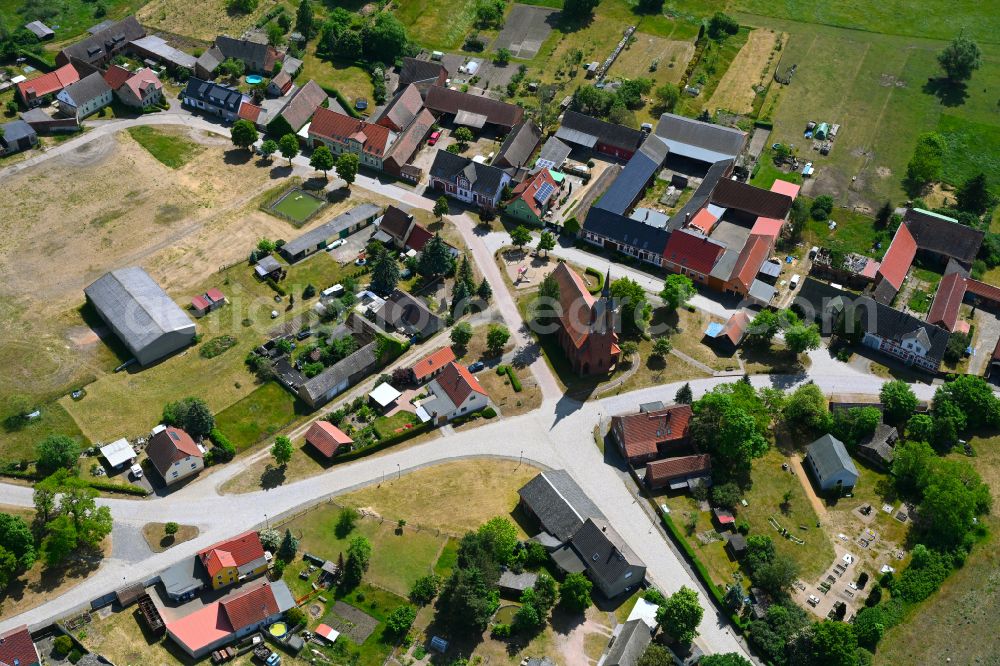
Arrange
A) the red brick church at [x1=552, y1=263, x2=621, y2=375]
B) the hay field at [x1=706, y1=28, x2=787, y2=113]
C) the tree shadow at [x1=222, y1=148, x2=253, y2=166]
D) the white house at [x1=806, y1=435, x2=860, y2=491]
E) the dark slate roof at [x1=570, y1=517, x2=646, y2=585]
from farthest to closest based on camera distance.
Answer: the hay field at [x1=706, y1=28, x2=787, y2=113] → the tree shadow at [x1=222, y1=148, x2=253, y2=166] → the red brick church at [x1=552, y1=263, x2=621, y2=375] → the white house at [x1=806, y1=435, x2=860, y2=491] → the dark slate roof at [x1=570, y1=517, x2=646, y2=585]

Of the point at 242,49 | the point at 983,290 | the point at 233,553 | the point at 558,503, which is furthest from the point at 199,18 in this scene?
the point at 983,290

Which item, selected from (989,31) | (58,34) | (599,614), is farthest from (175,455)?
(989,31)

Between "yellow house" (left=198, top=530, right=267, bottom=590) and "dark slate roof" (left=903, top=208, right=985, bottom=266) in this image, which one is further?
A: "dark slate roof" (left=903, top=208, right=985, bottom=266)

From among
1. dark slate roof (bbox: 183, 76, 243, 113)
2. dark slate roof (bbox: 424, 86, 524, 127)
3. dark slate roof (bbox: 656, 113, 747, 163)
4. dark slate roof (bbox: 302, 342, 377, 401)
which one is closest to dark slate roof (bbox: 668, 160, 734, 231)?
dark slate roof (bbox: 656, 113, 747, 163)

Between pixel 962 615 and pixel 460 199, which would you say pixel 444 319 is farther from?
pixel 962 615

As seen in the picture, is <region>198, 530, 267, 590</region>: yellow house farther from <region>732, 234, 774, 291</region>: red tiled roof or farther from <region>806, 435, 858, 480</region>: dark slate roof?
<region>732, 234, 774, 291</region>: red tiled roof
